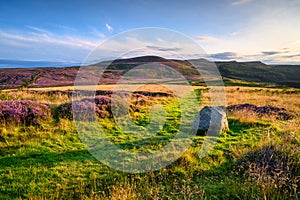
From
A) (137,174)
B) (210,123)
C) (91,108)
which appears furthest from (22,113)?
(210,123)

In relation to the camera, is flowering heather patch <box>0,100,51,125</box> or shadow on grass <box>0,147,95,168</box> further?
flowering heather patch <box>0,100,51,125</box>

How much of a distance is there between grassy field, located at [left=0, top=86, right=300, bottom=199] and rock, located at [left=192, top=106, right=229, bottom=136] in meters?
0.52

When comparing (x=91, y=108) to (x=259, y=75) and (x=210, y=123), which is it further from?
(x=259, y=75)

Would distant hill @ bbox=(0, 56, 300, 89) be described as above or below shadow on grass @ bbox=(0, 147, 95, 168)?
above

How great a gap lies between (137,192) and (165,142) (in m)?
4.22

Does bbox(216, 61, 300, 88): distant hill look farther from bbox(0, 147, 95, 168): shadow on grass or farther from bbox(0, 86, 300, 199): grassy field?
bbox(0, 147, 95, 168): shadow on grass

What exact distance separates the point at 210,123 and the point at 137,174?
6121 millimetres

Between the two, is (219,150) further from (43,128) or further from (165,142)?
(43,128)

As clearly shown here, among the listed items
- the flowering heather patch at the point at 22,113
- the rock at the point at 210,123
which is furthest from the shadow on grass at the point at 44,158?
the rock at the point at 210,123

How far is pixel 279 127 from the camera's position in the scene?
13148 mm

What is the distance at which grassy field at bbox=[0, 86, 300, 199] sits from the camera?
6020mm

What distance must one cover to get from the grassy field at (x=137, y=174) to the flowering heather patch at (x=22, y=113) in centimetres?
52

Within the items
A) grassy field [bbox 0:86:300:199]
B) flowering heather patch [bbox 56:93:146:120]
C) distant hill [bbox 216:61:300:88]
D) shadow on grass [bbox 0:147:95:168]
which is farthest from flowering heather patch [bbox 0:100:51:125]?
distant hill [bbox 216:61:300:88]

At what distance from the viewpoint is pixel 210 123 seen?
12070mm
